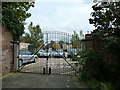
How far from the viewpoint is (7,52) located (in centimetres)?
722

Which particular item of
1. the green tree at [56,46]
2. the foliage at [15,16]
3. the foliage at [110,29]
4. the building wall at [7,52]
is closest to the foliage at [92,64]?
the foliage at [110,29]

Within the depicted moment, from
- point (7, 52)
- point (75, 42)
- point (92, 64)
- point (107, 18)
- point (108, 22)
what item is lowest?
point (92, 64)

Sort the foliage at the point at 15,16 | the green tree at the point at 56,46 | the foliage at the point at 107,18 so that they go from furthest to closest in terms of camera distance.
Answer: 1. the green tree at the point at 56,46
2. the foliage at the point at 15,16
3. the foliage at the point at 107,18

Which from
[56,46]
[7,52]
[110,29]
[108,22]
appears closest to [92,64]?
[110,29]

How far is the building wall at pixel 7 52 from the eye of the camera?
22.3 feet

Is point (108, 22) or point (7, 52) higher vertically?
point (108, 22)

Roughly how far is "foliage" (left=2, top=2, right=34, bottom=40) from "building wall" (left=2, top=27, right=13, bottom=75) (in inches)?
13.3

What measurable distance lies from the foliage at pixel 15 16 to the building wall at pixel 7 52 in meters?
0.34

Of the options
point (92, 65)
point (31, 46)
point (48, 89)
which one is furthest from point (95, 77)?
point (31, 46)

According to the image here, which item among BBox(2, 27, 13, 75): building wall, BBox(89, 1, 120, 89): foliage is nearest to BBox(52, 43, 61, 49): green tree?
BBox(2, 27, 13, 75): building wall

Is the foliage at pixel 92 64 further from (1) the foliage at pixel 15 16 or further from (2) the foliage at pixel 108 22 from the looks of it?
(1) the foliage at pixel 15 16

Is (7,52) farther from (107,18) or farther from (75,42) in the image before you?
(107,18)

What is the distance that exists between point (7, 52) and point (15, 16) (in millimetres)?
1995

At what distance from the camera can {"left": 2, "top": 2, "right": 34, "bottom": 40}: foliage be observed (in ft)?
22.2
